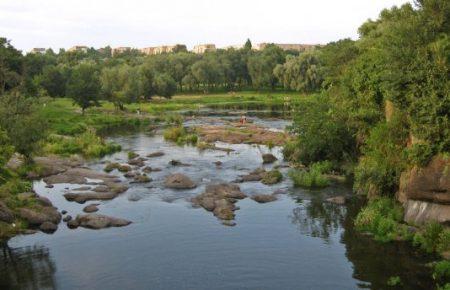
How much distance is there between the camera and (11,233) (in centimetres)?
3438

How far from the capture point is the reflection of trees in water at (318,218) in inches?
1389

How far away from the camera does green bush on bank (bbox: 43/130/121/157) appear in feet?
209

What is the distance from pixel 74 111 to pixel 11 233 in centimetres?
6959

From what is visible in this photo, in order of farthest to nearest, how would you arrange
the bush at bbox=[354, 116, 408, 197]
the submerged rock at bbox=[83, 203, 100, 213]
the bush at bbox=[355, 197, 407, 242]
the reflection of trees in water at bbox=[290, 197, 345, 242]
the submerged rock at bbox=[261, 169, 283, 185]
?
the submerged rock at bbox=[261, 169, 283, 185] → the submerged rock at bbox=[83, 203, 100, 213] → the bush at bbox=[354, 116, 408, 197] → the reflection of trees in water at bbox=[290, 197, 345, 242] → the bush at bbox=[355, 197, 407, 242]

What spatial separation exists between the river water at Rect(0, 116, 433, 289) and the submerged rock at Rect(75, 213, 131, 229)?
0.67m

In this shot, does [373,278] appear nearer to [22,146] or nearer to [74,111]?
[22,146]

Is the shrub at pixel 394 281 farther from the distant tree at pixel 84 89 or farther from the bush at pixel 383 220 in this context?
the distant tree at pixel 84 89

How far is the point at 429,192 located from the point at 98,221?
21.9 metres

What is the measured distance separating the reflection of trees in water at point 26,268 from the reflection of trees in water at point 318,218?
16351 mm

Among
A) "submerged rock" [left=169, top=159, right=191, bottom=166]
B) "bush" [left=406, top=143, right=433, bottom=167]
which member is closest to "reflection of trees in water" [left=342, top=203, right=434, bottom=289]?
"bush" [left=406, top=143, right=433, bottom=167]

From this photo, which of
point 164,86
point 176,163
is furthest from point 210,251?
point 164,86

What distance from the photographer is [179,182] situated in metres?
47.5

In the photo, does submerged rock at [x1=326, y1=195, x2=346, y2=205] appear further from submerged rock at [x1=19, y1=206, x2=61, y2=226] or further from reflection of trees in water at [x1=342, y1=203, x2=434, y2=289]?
submerged rock at [x1=19, y1=206, x2=61, y2=226]

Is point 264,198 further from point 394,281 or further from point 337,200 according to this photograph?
point 394,281
